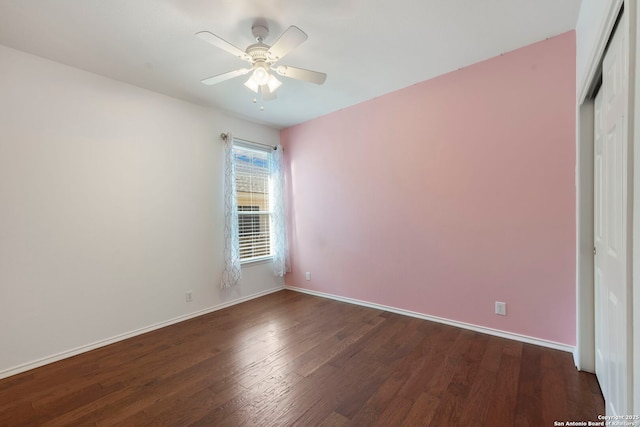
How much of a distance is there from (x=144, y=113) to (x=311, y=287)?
3081 millimetres

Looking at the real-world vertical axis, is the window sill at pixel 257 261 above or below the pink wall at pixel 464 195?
below

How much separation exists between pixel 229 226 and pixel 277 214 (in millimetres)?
859

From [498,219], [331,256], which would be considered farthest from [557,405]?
[331,256]

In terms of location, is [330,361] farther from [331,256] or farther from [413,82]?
[413,82]

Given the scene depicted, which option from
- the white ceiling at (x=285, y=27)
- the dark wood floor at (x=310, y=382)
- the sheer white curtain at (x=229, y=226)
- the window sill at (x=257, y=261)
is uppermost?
the white ceiling at (x=285, y=27)

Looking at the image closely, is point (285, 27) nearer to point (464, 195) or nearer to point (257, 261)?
point (464, 195)

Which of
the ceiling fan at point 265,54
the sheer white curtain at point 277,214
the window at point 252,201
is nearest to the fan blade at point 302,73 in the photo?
the ceiling fan at point 265,54

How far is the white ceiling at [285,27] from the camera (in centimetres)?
180

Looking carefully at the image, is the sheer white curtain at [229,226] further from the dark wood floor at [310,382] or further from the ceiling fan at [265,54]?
the ceiling fan at [265,54]

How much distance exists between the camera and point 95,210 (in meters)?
2.56

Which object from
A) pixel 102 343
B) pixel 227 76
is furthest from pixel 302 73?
pixel 102 343

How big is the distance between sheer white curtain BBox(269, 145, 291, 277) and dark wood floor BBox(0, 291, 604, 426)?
146cm

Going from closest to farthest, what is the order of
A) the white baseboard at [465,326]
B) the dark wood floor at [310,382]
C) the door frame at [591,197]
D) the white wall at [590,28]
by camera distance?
the door frame at [591,197], the white wall at [590,28], the dark wood floor at [310,382], the white baseboard at [465,326]

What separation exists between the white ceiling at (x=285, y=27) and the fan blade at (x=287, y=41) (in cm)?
26
